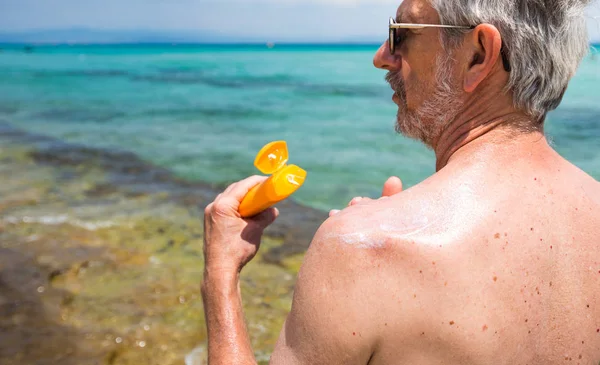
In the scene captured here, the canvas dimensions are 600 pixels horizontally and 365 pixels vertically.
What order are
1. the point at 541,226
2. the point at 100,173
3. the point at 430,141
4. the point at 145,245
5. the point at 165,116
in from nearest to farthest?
the point at 541,226, the point at 430,141, the point at 145,245, the point at 100,173, the point at 165,116

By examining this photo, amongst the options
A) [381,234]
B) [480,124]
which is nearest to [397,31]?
[480,124]

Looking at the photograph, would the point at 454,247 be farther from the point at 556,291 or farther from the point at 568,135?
the point at 568,135

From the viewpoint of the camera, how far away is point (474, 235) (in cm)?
152

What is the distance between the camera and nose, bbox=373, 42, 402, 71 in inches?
81.4

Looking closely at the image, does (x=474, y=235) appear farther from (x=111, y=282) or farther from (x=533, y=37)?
(x=111, y=282)

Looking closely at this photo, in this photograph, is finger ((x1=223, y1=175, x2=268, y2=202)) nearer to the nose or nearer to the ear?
the nose

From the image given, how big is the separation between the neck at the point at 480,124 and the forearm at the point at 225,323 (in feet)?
3.00

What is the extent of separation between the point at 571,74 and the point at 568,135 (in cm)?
Answer: 1199

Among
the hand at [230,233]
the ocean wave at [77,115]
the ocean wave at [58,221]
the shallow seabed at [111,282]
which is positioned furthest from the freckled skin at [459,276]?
the ocean wave at [77,115]

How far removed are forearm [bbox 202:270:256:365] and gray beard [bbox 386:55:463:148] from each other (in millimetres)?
856

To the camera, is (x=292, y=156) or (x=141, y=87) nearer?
(x=292, y=156)

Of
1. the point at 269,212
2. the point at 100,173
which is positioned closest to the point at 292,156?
the point at 100,173

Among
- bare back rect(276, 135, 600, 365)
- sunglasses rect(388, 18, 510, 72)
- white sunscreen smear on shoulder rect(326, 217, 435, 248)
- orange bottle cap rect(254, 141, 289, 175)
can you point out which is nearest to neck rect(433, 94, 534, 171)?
bare back rect(276, 135, 600, 365)

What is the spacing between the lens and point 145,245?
5.72 metres
